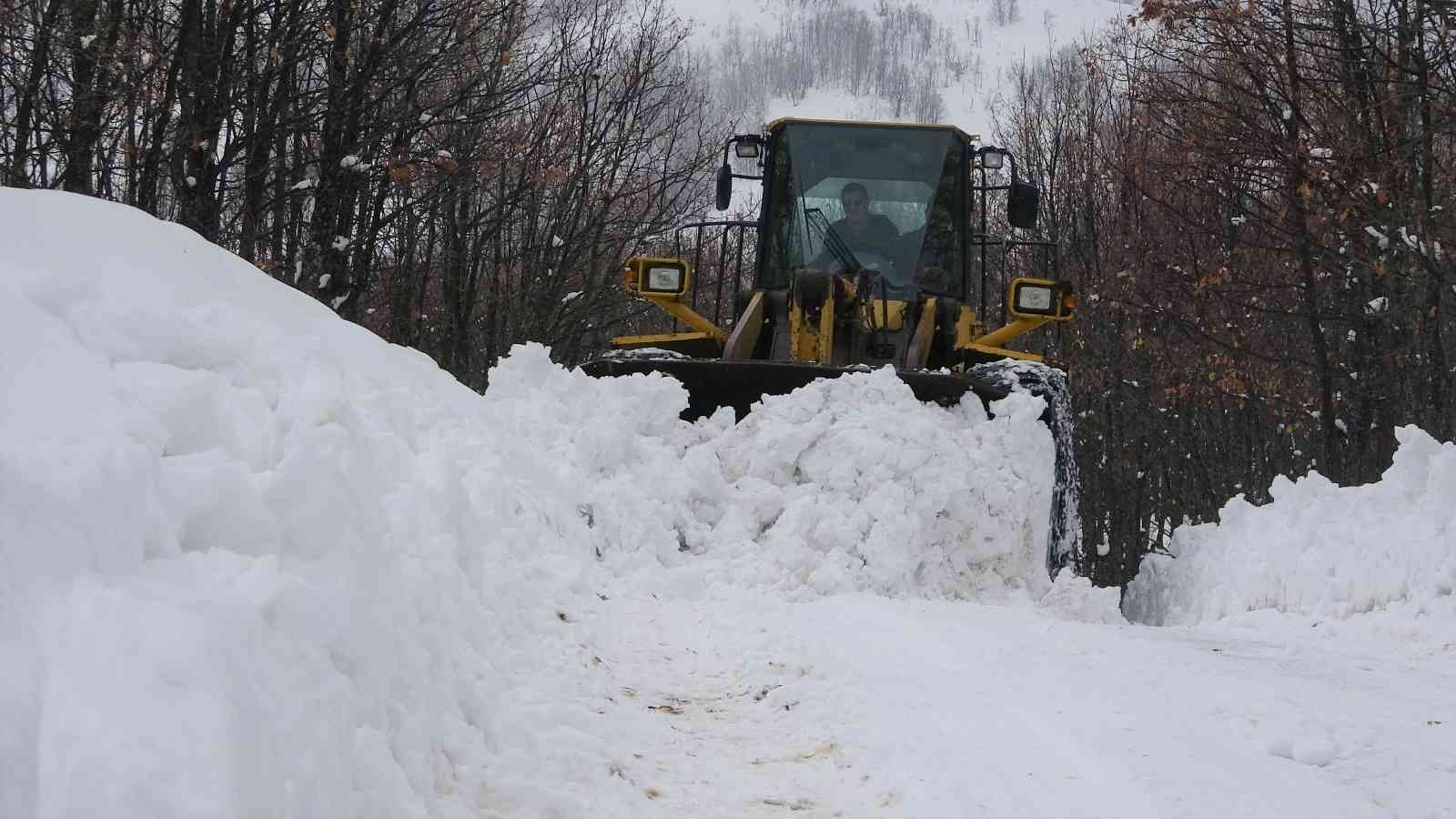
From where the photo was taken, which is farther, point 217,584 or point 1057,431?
point 1057,431

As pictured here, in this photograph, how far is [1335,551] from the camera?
642 centimetres

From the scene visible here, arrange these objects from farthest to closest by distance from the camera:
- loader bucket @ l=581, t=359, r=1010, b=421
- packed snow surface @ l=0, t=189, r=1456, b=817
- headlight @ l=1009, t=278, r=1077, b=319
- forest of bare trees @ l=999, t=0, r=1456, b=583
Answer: forest of bare trees @ l=999, t=0, r=1456, b=583 < headlight @ l=1009, t=278, r=1077, b=319 < loader bucket @ l=581, t=359, r=1010, b=421 < packed snow surface @ l=0, t=189, r=1456, b=817

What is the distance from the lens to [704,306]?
2891cm

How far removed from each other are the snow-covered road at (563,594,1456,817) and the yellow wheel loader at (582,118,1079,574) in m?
3.65

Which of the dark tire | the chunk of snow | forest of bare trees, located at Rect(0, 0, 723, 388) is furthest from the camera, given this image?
the chunk of snow

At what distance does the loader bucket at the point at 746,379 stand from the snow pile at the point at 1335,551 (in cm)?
176

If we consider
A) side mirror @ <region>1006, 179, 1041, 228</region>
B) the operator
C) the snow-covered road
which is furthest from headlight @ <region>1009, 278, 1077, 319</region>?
the snow-covered road

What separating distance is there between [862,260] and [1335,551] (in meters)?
3.94

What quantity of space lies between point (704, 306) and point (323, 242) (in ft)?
54.9

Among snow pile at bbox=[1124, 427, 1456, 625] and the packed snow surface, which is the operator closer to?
the packed snow surface

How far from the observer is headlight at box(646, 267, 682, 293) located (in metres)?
9.08

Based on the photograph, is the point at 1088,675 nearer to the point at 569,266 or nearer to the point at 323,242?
the point at 323,242

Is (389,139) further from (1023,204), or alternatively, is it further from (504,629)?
(504,629)

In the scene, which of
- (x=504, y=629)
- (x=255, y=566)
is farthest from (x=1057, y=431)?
(x=255, y=566)
